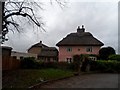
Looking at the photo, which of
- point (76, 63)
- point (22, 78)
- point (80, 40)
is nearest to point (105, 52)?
point (80, 40)

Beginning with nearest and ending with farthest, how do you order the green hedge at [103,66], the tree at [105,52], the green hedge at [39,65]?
the green hedge at [39,65], the green hedge at [103,66], the tree at [105,52]

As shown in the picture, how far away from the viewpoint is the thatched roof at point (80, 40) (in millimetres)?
60750

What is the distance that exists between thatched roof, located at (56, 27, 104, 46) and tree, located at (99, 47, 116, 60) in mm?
3831

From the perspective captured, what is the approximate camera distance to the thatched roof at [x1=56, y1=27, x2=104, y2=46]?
6075cm

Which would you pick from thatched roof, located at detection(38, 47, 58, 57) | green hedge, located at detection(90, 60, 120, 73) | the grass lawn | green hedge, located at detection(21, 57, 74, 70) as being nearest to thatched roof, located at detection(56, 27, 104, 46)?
thatched roof, located at detection(38, 47, 58, 57)

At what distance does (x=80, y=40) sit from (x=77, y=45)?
1.55 m

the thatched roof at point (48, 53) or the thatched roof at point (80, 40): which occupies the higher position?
the thatched roof at point (80, 40)

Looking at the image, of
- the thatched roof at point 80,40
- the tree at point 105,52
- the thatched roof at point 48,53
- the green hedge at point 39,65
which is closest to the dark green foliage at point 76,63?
the green hedge at point 39,65

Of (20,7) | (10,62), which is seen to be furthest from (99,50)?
(20,7)

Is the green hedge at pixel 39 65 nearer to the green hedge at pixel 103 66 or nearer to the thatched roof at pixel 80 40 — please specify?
the green hedge at pixel 103 66

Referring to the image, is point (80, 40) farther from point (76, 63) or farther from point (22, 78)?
point (22, 78)

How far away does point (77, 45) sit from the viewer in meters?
61.8

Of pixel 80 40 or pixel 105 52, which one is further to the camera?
pixel 80 40

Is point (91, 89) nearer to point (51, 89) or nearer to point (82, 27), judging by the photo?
point (51, 89)
